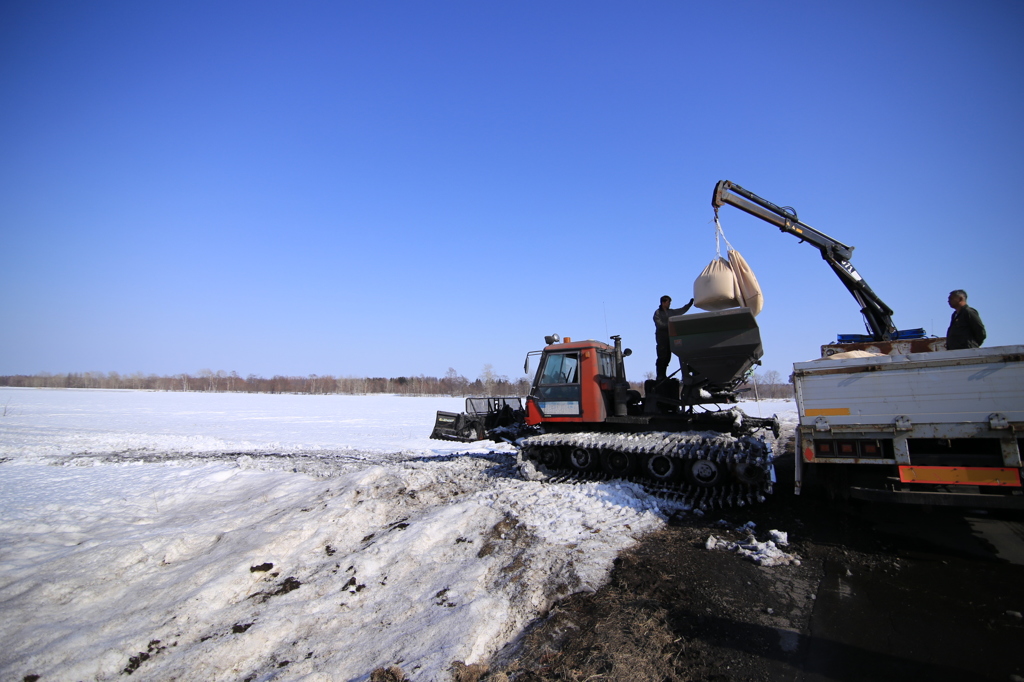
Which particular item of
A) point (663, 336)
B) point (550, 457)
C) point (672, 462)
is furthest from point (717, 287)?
point (550, 457)

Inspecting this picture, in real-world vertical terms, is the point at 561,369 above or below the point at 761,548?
above

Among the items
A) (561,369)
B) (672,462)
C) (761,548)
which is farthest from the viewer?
(561,369)

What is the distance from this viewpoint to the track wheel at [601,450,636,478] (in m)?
8.46

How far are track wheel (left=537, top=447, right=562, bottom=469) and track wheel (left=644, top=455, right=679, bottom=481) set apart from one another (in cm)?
159

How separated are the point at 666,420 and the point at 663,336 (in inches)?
61.2

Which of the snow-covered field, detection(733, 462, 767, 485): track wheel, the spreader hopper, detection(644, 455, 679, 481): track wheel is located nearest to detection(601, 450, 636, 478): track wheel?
detection(644, 455, 679, 481): track wheel

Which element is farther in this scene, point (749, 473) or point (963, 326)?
point (749, 473)

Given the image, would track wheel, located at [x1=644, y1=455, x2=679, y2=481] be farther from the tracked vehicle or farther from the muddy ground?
the muddy ground

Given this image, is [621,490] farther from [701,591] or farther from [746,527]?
[701,591]

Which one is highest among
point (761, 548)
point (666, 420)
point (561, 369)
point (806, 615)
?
point (561, 369)

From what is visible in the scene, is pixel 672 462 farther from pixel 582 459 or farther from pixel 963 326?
pixel 963 326

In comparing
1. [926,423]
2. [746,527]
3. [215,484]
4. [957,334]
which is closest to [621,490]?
[746,527]

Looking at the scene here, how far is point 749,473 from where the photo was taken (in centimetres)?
722

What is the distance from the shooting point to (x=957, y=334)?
21.6ft
